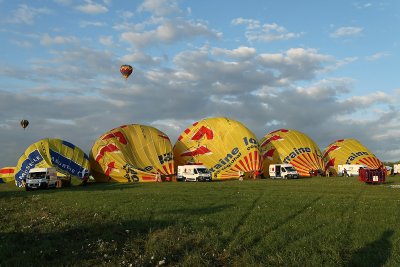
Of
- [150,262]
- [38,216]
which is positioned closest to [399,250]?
[150,262]

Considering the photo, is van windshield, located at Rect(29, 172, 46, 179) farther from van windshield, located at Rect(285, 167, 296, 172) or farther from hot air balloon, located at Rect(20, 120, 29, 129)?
hot air balloon, located at Rect(20, 120, 29, 129)

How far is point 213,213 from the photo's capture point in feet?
53.4

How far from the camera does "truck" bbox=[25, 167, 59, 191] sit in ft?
131

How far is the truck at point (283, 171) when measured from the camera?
55.0 m

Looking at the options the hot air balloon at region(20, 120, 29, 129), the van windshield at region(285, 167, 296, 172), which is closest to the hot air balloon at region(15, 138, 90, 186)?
the hot air balloon at region(20, 120, 29, 129)

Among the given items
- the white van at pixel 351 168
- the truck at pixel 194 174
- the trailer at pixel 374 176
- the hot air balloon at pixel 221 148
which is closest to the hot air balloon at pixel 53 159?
the truck at pixel 194 174

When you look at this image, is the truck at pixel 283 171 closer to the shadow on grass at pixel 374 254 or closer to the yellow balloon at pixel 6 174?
the yellow balloon at pixel 6 174

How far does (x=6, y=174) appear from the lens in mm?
69750

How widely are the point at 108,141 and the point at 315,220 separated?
133 ft

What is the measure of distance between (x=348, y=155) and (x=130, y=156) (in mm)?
34517

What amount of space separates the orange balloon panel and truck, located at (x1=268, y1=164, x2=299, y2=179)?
39.6 ft

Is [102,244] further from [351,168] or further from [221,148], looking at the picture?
[351,168]

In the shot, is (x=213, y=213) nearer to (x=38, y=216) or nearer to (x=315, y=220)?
(x=315, y=220)

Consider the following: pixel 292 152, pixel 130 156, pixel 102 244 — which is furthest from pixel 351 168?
pixel 102 244
